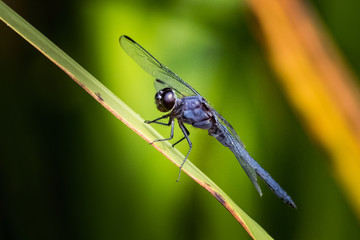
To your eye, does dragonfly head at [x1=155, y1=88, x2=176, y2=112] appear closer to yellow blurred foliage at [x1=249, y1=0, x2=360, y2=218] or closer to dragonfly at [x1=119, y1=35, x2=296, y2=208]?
dragonfly at [x1=119, y1=35, x2=296, y2=208]

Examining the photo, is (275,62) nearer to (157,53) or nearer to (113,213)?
(157,53)

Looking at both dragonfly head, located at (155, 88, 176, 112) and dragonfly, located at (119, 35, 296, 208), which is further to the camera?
dragonfly head, located at (155, 88, 176, 112)

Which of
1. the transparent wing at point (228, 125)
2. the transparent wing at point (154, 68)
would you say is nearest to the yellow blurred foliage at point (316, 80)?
the transparent wing at point (228, 125)

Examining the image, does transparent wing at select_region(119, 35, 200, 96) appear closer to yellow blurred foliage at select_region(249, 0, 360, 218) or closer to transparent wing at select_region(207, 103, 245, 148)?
transparent wing at select_region(207, 103, 245, 148)

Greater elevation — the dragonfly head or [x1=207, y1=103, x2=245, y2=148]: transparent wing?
the dragonfly head

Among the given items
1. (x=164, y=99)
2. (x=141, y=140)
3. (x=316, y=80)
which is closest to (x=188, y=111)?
(x=164, y=99)

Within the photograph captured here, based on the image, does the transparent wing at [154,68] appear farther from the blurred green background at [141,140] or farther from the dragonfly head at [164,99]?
the blurred green background at [141,140]

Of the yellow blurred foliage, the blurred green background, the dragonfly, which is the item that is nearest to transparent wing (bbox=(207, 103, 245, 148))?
the dragonfly

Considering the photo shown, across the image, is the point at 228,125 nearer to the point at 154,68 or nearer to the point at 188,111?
the point at 188,111

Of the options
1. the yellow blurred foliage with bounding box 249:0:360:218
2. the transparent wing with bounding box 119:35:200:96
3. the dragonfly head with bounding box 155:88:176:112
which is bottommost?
the yellow blurred foliage with bounding box 249:0:360:218
